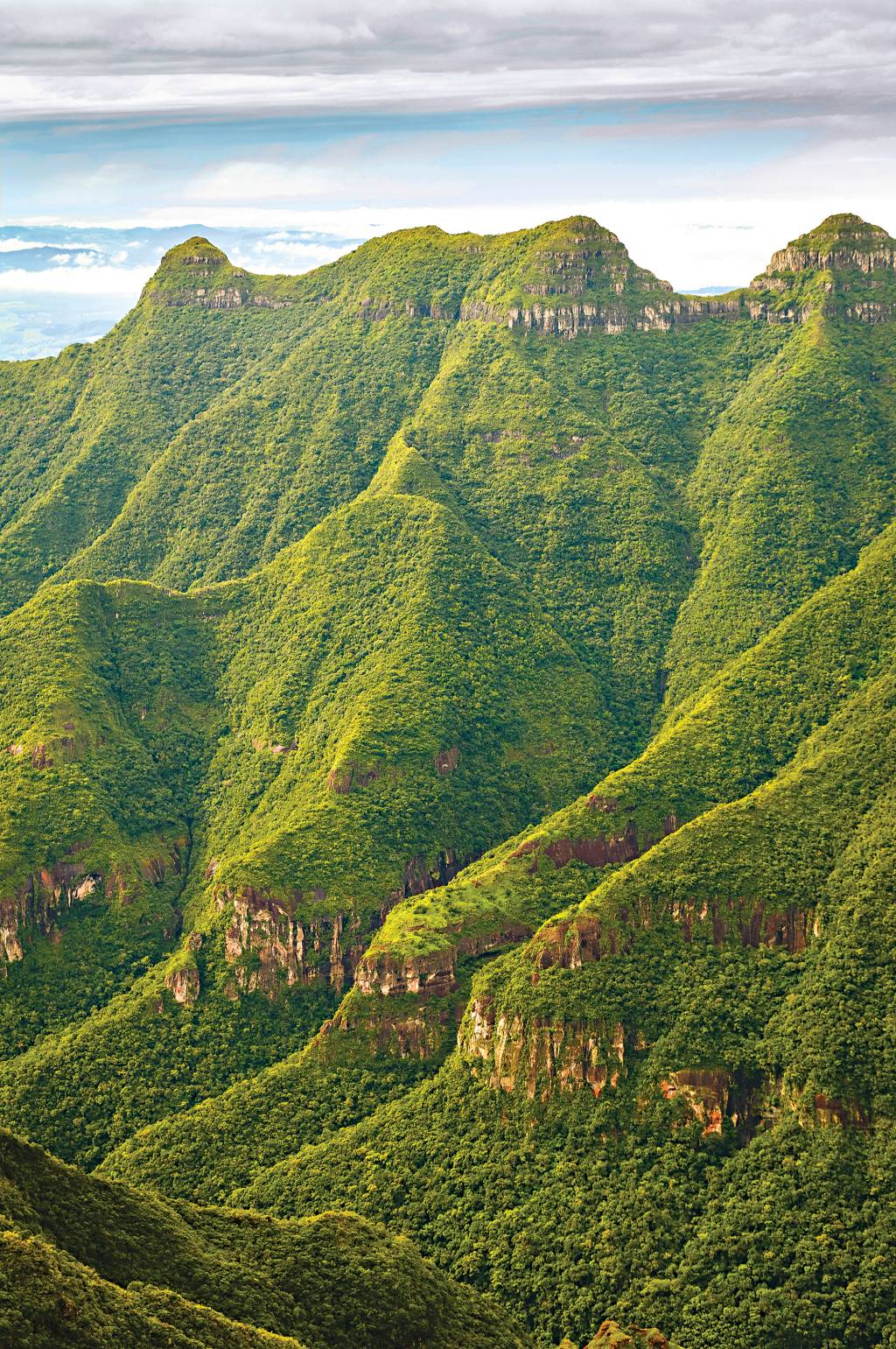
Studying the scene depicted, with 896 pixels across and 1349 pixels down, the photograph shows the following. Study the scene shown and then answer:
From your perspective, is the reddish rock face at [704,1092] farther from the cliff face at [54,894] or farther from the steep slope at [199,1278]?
the cliff face at [54,894]

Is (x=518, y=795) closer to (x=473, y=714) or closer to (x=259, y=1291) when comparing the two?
(x=473, y=714)

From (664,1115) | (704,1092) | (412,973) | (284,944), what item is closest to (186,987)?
(284,944)

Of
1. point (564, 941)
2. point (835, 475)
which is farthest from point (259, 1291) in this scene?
point (835, 475)

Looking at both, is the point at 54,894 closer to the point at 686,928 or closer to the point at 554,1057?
the point at 554,1057

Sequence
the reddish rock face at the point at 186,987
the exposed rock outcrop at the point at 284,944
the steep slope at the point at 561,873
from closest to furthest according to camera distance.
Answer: the steep slope at the point at 561,873
the reddish rock face at the point at 186,987
the exposed rock outcrop at the point at 284,944

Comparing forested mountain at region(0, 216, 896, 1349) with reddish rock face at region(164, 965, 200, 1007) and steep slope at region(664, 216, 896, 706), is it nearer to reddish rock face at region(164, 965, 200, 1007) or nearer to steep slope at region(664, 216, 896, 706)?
reddish rock face at region(164, 965, 200, 1007)

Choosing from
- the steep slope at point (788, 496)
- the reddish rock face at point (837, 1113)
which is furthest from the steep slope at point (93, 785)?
the reddish rock face at point (837, 1113)
